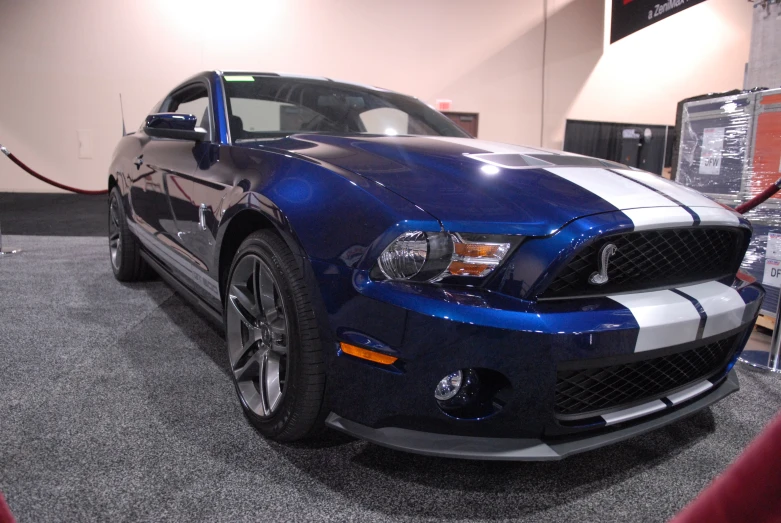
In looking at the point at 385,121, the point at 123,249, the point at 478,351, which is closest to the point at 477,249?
the point at 478,351

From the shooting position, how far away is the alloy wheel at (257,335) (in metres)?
1.45

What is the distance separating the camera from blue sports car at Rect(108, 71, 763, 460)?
1103 mm

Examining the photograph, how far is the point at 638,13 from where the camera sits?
732cm

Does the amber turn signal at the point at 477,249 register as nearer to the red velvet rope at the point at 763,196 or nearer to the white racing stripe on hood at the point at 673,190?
the white racing stripe on hood at the point at 673,190

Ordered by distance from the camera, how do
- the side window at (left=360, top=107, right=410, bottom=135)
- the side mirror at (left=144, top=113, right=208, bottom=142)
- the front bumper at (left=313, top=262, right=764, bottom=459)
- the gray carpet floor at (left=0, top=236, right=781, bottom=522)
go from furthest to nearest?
the side window at (left=360, top=107, right=410, bottom=135) → the side mirror at (left=144, top=113, right=208, bottom=142) → the gray carpet floor at (left=0, top=236, right=781, bottom=522) → the front bumper at (left=313, top=262, right=764, bottom=459)

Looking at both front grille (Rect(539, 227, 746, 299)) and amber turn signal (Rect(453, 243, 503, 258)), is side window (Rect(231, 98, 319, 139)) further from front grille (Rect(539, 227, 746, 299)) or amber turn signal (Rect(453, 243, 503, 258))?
front grille (Rect(539, 227, 746, 299))

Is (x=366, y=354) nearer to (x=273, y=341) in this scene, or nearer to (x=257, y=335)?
(x=273, y=341)

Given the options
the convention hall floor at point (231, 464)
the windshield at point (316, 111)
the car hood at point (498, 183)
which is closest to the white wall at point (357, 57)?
the windshield at point (316, 111)

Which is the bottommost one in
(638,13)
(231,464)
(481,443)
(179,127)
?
(231,464)

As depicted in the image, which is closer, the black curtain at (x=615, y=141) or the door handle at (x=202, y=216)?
the door handle at (x=202, y=216)

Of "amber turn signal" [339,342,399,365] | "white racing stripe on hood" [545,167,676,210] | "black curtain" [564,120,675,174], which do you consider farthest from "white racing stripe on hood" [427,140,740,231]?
"black curtain" [564,120,675,174]

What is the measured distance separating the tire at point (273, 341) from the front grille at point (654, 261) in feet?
1.85

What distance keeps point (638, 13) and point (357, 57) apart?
4.06 metres

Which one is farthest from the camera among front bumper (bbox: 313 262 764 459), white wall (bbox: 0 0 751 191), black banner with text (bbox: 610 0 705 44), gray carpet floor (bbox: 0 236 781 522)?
white wall (bbox: 0 0 751 191)
